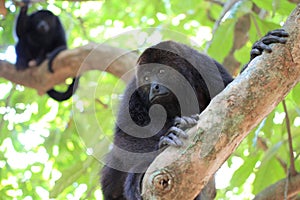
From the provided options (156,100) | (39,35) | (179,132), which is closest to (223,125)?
(179,132)

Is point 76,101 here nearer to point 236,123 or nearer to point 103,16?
point 103,16

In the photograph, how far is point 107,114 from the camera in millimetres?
4316

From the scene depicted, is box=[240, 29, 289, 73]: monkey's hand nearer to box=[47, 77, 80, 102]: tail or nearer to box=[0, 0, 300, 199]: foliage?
box=[0, 0, 300, 199]: foliage

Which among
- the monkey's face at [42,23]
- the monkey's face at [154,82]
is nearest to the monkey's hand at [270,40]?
the monkey's face at [154,82]

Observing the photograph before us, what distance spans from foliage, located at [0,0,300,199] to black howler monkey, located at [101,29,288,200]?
24 centimetres

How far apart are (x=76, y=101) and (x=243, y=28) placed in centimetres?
172

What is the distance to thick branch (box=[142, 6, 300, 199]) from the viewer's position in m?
2.01

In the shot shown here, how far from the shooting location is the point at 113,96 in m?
4.31

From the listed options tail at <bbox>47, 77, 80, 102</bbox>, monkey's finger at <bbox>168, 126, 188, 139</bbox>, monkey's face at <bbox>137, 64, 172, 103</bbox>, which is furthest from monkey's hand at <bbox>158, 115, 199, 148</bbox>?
tail at <bbox>47, 77, 80, 102</bbox>

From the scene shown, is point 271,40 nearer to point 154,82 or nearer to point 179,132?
point 179,132

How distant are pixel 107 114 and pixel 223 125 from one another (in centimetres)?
235

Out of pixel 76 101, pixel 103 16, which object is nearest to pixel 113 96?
pixel 76 101

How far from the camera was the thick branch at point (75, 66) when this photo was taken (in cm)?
468

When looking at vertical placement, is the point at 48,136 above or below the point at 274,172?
below
